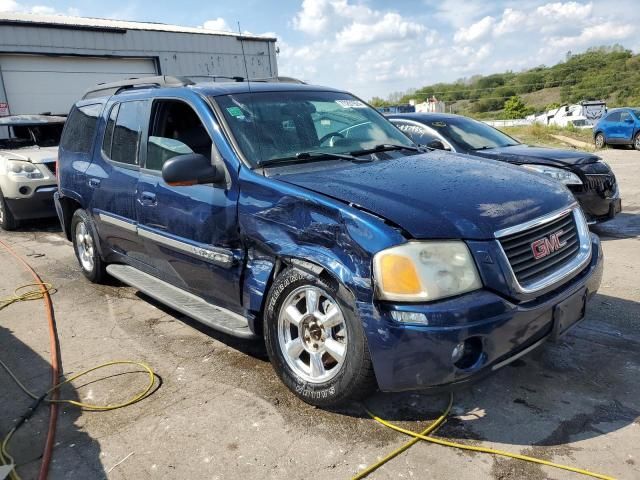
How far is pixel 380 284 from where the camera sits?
8.12ft

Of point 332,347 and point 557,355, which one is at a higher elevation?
point 332,347

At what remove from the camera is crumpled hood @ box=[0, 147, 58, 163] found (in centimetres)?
799

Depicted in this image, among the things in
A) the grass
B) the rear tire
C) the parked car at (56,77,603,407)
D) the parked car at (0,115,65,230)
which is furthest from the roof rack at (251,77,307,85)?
the grass

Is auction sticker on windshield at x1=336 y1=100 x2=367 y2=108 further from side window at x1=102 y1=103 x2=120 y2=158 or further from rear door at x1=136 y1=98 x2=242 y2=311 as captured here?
side window at x1=102 y1=103 x2=120 y2=158

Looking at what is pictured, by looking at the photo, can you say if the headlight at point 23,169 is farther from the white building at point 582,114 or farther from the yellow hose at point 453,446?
the white building at point 582,114

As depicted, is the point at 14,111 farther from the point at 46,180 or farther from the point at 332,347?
the point at 332,347

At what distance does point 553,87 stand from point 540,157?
239 feet

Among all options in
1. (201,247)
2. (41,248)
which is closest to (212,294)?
(201,247)

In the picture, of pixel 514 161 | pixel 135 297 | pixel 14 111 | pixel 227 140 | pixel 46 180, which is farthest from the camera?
pixel 14 111

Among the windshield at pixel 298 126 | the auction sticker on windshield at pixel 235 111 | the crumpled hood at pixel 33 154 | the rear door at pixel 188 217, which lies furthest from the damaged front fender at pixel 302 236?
the crumpled hood at pixel 33 154

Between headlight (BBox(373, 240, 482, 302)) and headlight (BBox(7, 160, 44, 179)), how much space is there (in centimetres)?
704

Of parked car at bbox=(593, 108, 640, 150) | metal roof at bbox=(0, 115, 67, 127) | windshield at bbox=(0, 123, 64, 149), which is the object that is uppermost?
metal roof at bbox=(0, 115, 67, 127)

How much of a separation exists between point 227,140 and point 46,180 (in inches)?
226

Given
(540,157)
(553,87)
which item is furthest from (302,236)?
(553,87)
